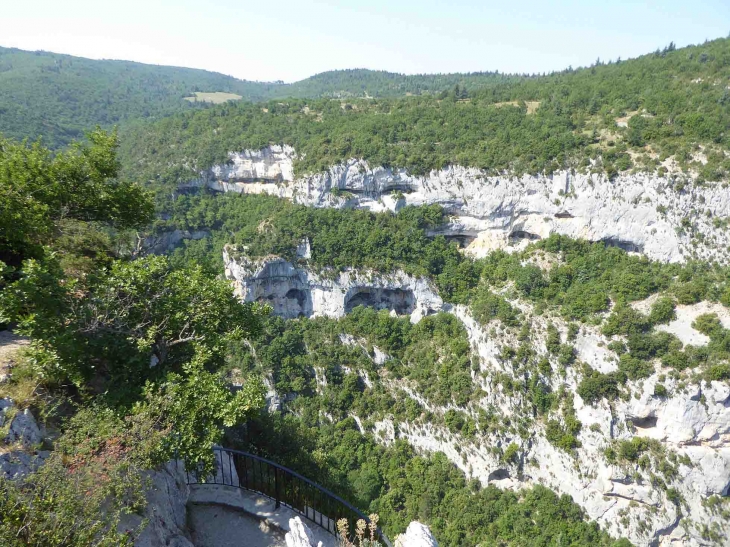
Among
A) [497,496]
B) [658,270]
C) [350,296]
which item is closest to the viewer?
[497,496]

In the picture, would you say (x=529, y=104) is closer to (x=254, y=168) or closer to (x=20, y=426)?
(x=254, y=168)

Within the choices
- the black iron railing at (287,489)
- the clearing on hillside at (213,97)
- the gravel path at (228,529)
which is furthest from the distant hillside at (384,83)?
the gravel path at (228,529)

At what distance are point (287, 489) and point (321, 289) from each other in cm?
3564

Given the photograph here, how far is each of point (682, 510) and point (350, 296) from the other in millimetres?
33595

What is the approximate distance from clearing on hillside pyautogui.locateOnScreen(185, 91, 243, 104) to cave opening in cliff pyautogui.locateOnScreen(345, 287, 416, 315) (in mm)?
127161

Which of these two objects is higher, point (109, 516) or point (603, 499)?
point (109, 516)

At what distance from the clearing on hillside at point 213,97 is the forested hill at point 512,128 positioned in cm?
8558

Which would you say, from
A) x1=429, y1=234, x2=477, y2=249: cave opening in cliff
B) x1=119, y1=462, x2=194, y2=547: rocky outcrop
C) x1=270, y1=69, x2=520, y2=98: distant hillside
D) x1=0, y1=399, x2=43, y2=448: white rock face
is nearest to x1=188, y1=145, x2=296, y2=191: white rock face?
x1=429, y1=234, x2=477, y2=249: cave opening in cliff

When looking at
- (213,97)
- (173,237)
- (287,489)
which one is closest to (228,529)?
(287,489)

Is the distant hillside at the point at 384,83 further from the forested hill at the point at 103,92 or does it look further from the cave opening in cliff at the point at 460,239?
the cave opening in cliff at the point at 460,239

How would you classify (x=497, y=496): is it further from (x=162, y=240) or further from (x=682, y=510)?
(x=162, y=240)

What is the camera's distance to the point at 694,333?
25984 millimetres

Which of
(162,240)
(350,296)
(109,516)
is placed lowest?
(350,296)

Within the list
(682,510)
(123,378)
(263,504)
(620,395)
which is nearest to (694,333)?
(620,395)
